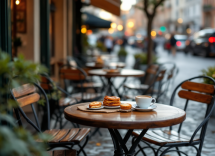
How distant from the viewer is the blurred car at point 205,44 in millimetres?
21916

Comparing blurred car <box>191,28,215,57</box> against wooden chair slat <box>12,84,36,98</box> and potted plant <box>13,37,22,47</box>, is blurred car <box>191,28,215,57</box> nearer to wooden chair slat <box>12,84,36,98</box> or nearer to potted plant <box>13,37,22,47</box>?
potted plant <box>13,37,22,47</box>

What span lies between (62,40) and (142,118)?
826cm

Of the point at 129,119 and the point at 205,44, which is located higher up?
the point at 205,44

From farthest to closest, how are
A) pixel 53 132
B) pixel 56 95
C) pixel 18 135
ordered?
1. pixel 56 95
2. pixel 53 132
3. pixel 18 135

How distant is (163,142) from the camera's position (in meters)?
3.07

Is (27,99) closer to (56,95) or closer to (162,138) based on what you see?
(162,138)

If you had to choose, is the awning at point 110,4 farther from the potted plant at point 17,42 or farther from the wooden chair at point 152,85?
the potted plant at point 17,42

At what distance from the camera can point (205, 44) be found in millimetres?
22547

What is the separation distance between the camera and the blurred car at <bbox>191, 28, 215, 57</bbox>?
21916 millimetres

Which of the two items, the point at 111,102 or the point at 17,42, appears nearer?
the point at 111,102

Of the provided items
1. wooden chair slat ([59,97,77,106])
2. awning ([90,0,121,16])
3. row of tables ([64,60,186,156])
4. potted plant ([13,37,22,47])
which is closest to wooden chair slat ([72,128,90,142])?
row of tables ([64,60,186,156])

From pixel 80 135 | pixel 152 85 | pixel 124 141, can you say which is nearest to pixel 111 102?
pixel 124 141

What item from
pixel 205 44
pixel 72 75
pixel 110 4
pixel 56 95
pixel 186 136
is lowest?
pixel 186 136

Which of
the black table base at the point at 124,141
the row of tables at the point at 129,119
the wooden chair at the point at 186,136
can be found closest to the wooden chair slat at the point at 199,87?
the wooden chair at the point at 186,136
